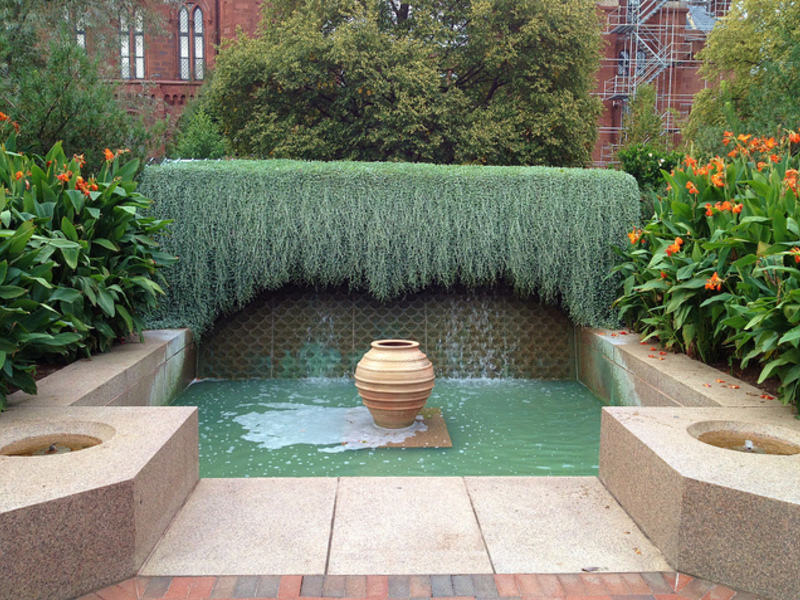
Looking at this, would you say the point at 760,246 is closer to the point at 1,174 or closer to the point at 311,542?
the point at 311,542

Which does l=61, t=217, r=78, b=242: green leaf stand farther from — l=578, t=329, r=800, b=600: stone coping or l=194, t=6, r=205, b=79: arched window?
l=194, t=6, r=205, b=79: arched window

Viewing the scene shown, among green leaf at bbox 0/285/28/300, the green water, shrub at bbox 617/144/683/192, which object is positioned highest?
shrub at bbox 617/144/683/192

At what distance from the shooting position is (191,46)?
25.0 meters

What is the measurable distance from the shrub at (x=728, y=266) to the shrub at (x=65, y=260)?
3845 millimetres

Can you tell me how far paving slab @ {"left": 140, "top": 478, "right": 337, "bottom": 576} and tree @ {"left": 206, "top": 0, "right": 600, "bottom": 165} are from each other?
10245 millimetres

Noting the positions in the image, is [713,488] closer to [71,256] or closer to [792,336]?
[792,336]

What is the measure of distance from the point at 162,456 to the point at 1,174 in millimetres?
2975

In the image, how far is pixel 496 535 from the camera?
2.69m

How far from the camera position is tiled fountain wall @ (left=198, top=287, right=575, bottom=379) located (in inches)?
277

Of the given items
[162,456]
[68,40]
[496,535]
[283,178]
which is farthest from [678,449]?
[68,40]

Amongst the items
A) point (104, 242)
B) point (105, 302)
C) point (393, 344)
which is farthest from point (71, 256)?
point (393, 344)

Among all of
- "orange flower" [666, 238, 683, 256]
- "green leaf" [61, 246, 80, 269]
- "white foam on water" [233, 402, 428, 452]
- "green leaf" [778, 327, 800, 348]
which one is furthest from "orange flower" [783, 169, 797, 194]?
"green leaf" [61, 246, 80, 269]

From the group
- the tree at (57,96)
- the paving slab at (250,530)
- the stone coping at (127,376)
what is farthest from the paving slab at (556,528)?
the tree at (57,96)

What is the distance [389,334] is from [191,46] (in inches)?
868
